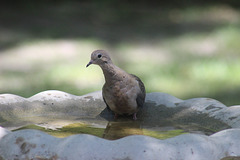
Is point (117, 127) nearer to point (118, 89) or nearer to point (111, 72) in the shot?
point (118, 89)

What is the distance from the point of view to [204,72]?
639cm

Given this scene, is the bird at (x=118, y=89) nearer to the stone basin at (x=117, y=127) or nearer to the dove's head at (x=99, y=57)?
the dove's head at (x=99, y=57)

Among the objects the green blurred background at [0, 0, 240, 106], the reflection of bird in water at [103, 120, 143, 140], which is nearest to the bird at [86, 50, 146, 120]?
the reflection of bird in water at [103, 120, 143, 140]

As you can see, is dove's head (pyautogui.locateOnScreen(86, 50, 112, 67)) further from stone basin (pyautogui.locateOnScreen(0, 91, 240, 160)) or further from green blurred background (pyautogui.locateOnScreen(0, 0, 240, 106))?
green blurred background (pyautogui.locateOnScreen(0, 0, 240, 106))

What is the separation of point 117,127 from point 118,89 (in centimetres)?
29

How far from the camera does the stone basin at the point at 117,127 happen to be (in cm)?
222

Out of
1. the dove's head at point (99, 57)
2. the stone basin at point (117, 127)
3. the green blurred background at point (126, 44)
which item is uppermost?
the green blurred background at point (126, 44)

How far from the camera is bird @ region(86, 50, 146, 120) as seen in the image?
322cm

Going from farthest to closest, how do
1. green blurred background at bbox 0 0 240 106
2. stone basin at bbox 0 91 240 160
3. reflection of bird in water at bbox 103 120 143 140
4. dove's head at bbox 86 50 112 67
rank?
green blurred background at bbox 0 0 240 106
dove's head at bbox 86 50 112 67
reflection of bird in water at bbox 103 120 143 140
stone basin at bbox 0 91 240 160

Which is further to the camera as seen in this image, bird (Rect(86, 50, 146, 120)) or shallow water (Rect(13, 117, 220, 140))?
bird (Rect(86, 50, 146, 120))

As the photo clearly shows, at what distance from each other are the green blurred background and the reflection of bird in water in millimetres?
2145

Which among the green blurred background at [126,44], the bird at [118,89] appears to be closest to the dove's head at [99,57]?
the bird at [118,89]

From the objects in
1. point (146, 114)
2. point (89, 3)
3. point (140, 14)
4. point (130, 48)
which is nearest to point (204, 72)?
point (130, 48)

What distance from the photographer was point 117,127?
10.8 feet
